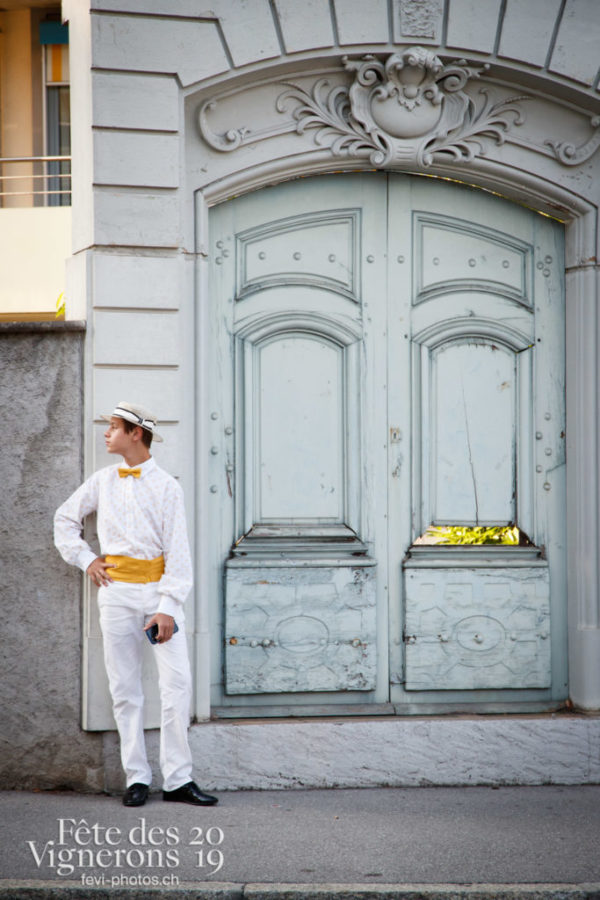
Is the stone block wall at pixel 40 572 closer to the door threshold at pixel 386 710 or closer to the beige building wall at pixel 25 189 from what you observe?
the door threshold at pixel 386 710

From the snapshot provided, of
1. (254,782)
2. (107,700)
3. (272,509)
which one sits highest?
(272,509)

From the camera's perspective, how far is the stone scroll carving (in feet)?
20.0

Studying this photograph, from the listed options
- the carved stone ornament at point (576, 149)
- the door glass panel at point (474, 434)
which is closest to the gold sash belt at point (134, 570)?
the door glass panel at point (474, 434)

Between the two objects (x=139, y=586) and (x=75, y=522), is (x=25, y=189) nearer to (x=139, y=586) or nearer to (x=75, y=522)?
(x=75, y=522)

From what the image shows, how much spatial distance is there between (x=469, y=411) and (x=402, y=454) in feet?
1.61

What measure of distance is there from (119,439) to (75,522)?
535 millimetres

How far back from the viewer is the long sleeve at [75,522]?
217 inches

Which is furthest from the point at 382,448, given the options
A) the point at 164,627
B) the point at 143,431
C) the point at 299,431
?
the point at 164,627

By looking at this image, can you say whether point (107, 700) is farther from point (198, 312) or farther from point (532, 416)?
point (532, 416)

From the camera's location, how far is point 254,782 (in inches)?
230

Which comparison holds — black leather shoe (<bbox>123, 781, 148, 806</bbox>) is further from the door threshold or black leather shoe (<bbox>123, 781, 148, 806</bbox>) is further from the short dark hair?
the short dark hair

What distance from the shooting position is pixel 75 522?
556 centimetres

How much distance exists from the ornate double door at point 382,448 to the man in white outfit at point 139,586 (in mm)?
705

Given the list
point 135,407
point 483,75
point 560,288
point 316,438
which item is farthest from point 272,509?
point 483,75
